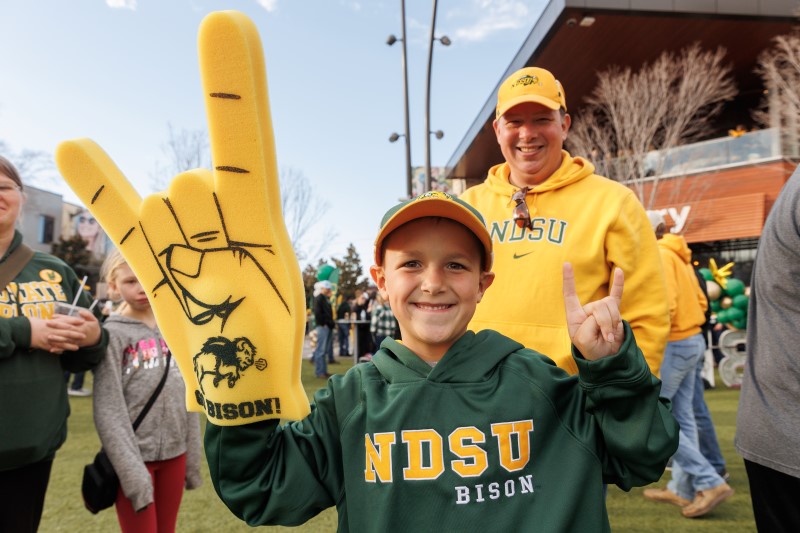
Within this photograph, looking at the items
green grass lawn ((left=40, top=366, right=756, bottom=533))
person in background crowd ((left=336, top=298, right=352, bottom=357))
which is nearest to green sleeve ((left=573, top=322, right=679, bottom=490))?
green grass lawn ((left=40, top=366, right=756, bottom=533))

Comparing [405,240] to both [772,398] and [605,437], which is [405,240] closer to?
[605,437]

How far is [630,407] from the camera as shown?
4.08ft

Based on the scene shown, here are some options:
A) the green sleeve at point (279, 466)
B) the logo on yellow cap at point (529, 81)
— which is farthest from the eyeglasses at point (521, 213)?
the green sleeve at point (279, 466)

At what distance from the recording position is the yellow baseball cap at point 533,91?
219 centimetres

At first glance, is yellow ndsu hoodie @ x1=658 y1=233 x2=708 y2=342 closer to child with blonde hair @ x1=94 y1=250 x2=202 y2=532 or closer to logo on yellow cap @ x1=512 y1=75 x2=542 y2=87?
logo on yellow cap @ x1=512 y1=75 x2=542 y2=87

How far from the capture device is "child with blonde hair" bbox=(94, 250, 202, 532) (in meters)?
2.49

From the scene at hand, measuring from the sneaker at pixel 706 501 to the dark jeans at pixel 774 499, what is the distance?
2.25 m

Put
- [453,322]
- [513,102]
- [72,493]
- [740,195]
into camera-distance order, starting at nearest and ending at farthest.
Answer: [453,322] < [513,102] < [72,493] < [740,195]

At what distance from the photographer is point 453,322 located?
4.63ft

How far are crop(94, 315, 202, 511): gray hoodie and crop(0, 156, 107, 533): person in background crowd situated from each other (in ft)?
0.51

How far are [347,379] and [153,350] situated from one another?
1.80m

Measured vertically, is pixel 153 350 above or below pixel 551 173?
below

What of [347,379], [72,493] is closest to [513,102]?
[347,379]

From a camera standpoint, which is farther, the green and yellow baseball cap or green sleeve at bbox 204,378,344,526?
the green and yellow baseball cap
